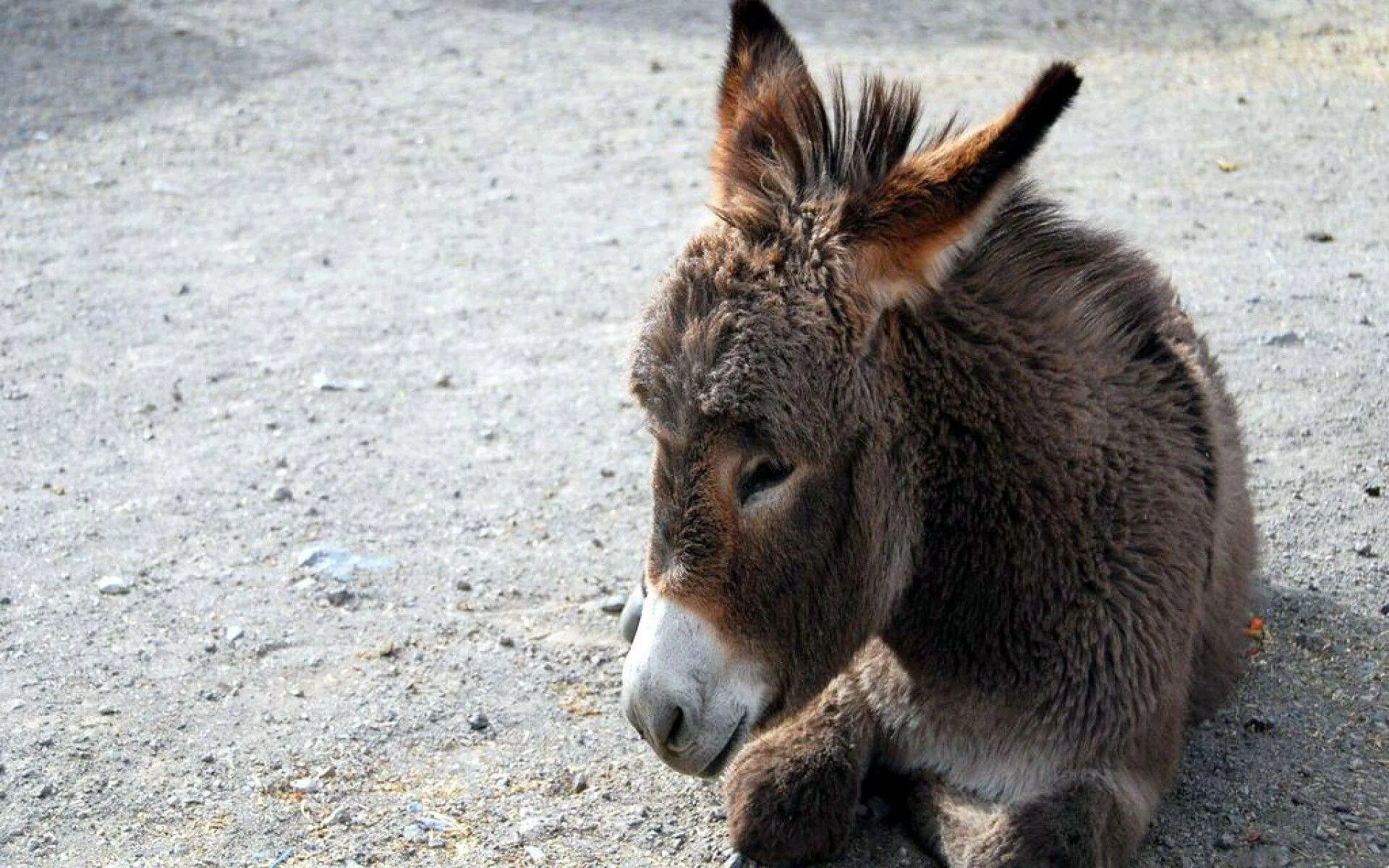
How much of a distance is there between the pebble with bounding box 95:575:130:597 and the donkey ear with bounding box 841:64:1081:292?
3056 mm

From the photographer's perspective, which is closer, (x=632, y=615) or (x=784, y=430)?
(x=784, y=430)

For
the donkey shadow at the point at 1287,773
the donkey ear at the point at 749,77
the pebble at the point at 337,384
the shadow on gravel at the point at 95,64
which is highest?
the donkey ear at the point at 749,77

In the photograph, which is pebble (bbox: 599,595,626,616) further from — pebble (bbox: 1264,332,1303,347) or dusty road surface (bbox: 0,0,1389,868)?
pebble (bbox: 1264,332,1303,347)

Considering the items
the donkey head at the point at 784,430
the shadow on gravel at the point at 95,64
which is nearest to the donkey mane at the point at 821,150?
the donkey head at the point at 784,430

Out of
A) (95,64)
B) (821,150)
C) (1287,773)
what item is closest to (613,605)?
(821,150)

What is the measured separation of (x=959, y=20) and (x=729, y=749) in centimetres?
1019

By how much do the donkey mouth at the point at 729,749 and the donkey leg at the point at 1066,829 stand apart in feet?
2.24

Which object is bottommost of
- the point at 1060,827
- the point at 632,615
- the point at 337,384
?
the point at 337,384

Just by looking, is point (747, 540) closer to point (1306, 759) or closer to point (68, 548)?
point (1306, 759)

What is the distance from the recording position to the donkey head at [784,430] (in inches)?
129

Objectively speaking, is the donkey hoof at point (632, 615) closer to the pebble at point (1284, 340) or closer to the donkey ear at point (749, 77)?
the donkey ear at point (749, 77)

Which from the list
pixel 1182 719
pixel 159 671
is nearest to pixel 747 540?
pixel 1182 719

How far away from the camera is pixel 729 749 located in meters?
3.33

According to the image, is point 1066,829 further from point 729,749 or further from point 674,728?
point 674,728
